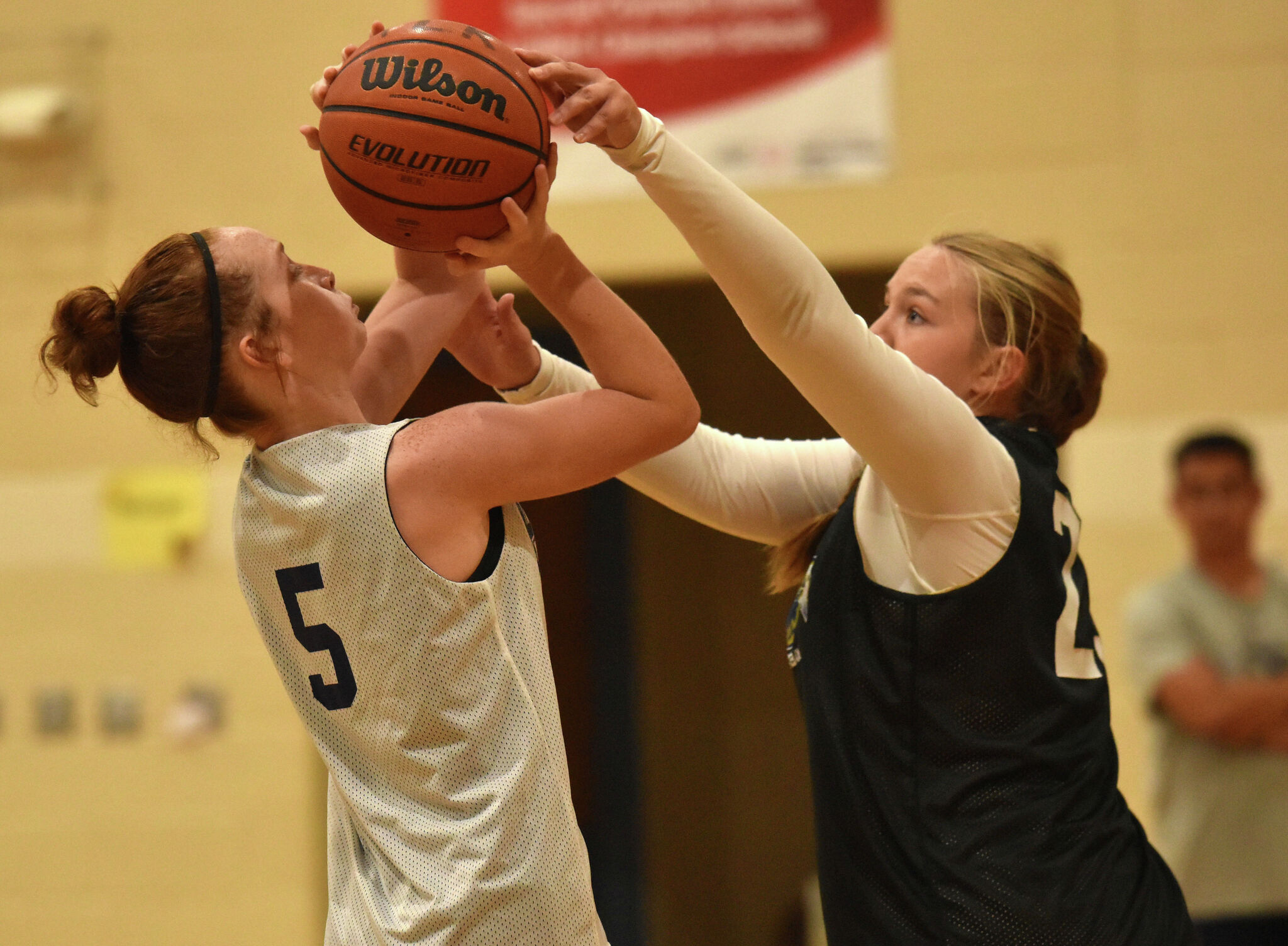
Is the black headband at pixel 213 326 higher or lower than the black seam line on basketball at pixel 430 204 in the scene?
lower

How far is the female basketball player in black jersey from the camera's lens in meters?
1.41

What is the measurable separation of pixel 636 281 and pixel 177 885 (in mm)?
2161

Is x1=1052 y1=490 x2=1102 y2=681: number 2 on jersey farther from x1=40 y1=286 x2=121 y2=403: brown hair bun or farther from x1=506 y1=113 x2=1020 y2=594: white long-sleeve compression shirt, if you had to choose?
x1=40 y1=286 x2=121 y2=403: brown hair bun

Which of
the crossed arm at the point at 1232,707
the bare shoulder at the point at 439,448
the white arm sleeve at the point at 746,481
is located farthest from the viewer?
the crossed arm at the point at 1232,707

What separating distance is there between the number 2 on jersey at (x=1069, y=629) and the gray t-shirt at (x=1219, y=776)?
158 cm

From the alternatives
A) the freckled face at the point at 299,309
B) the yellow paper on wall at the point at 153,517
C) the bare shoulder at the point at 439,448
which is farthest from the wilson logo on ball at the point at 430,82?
the yellow paper on wall at the point at 153,517

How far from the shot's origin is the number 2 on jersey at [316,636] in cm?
142

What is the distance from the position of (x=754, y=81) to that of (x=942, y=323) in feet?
6.80

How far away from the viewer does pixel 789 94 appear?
11.6 feet

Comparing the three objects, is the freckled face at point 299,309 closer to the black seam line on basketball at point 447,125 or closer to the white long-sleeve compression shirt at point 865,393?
Result: the black seam line on basketball at point 447,125

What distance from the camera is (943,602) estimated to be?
1519 mm

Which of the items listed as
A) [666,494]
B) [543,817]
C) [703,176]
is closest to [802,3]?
[666,494]

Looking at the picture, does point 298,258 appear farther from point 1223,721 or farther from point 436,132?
point 1223,721

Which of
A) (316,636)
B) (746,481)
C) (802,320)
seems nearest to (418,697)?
(316,636)
